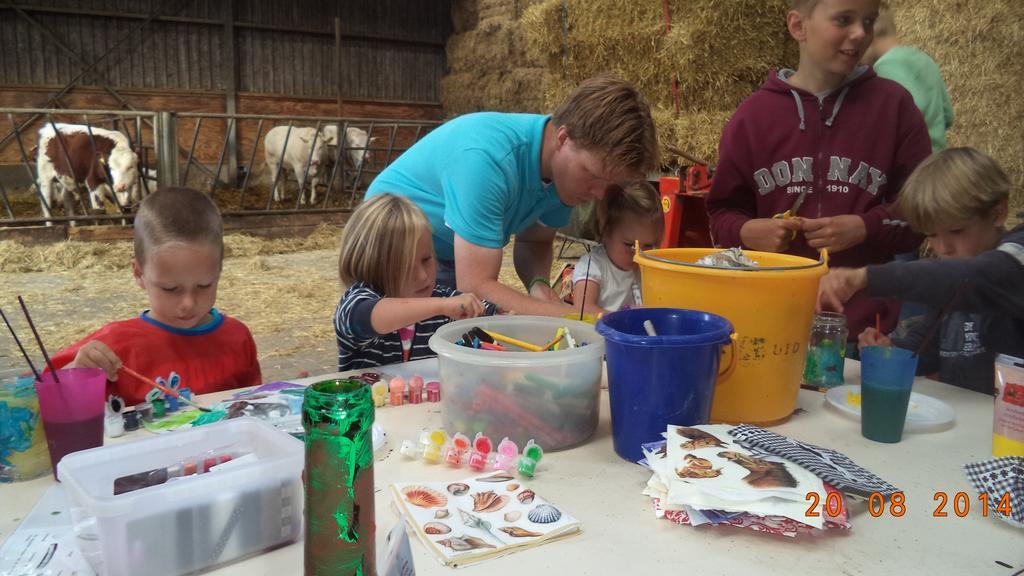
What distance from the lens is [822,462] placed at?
1025 mm

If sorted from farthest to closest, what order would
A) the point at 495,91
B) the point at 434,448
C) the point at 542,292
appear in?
1. the point at 495,91
2. the point at 542,292
3. the point at 434,448

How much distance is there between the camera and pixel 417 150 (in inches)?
86.5

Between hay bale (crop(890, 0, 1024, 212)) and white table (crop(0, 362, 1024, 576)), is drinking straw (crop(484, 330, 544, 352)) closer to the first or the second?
white table (crop(0, 362, 1024, 576))

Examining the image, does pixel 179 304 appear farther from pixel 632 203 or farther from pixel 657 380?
pixel 632 203

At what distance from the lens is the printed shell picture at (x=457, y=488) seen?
3.30 ft

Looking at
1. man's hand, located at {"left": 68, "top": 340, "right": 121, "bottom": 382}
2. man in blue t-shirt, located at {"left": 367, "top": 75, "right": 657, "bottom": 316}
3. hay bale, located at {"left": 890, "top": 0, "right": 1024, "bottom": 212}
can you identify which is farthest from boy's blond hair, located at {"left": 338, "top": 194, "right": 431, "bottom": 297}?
hay bale, located at {"left": 890, "top": 0, "right": 1024, "bottom": 212}

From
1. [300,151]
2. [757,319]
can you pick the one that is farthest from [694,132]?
[300,151]

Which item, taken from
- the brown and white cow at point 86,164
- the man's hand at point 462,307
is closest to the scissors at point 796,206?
the man's hand at point 462,307

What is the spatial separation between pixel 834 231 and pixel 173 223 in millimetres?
1617

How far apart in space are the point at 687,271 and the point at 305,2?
38.0 feet

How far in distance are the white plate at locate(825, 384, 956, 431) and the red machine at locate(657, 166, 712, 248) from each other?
3.22m

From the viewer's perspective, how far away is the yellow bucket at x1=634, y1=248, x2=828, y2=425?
124 cm

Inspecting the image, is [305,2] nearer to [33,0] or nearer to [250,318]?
[33,0]

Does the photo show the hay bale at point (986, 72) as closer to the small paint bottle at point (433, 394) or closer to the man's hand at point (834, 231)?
the man's hand at point (834, 231)
